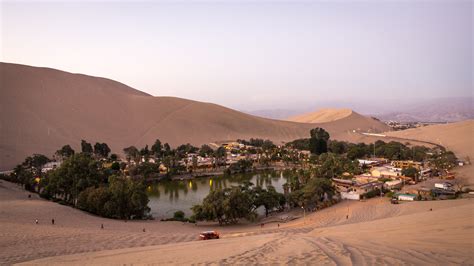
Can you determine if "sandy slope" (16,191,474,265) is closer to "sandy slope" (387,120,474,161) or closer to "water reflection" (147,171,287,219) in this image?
"water reflection" (147,171,287,219)

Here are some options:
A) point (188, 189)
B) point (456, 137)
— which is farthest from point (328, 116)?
point (188, 189)

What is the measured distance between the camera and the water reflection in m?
22.1

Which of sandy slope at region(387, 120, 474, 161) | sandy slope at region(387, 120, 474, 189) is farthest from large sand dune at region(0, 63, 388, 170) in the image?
sandy slope at region(387, 120, 474, 189)

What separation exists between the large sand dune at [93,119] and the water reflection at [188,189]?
1841 centimetres

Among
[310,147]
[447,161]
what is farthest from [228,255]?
A: [310,147]

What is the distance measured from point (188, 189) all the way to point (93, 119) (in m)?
38.0

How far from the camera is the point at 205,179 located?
3300cm

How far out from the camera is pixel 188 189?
2841 centimetres

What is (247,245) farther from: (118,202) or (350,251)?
(118,202)

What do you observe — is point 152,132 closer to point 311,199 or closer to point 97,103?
point 97,103

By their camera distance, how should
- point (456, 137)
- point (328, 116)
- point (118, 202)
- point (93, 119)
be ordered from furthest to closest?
point (328, 116) → point (93, 119) → point (456, 137) → point (118, 202)

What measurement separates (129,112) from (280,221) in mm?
55346

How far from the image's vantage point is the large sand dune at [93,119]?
156 feet

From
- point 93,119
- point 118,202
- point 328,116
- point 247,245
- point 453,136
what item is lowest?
point 118,202
